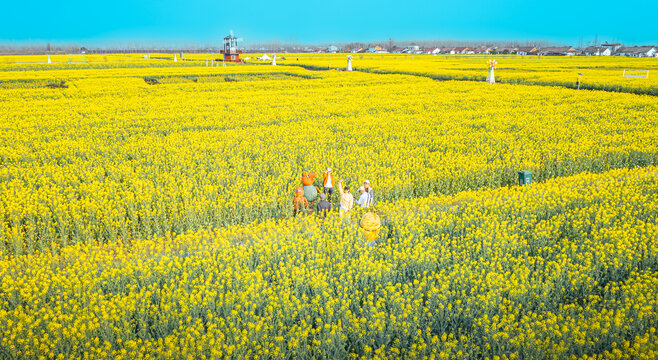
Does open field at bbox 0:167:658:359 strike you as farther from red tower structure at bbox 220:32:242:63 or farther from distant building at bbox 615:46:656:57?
distant building at bbox 615:46:656:57

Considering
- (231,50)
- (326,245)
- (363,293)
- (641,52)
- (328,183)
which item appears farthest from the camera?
(641,52)

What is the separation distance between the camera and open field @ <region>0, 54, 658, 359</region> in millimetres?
5996

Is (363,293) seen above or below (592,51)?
below

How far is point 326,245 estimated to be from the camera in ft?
29.0

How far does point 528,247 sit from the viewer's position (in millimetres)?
8695

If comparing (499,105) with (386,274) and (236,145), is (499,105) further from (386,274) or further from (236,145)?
(386,274)

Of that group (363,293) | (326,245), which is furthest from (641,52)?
(363,293)

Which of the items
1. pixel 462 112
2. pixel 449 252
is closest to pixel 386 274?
pixel 449 252

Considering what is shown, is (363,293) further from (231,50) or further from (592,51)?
(592,51)

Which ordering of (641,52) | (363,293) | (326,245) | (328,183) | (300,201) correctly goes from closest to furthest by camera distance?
(363,293)
(326,245)
(300,201)
(328,183)
(641,52)

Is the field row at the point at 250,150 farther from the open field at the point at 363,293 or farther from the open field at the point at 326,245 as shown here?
the open field at the point at 363,293

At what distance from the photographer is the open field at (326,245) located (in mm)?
5996

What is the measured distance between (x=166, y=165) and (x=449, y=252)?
10120 mm

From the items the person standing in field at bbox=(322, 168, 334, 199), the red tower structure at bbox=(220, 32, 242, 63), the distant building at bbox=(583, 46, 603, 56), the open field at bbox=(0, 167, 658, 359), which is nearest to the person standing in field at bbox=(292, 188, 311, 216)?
the person standing in field at bbox=(322, 168, 334, 199)
